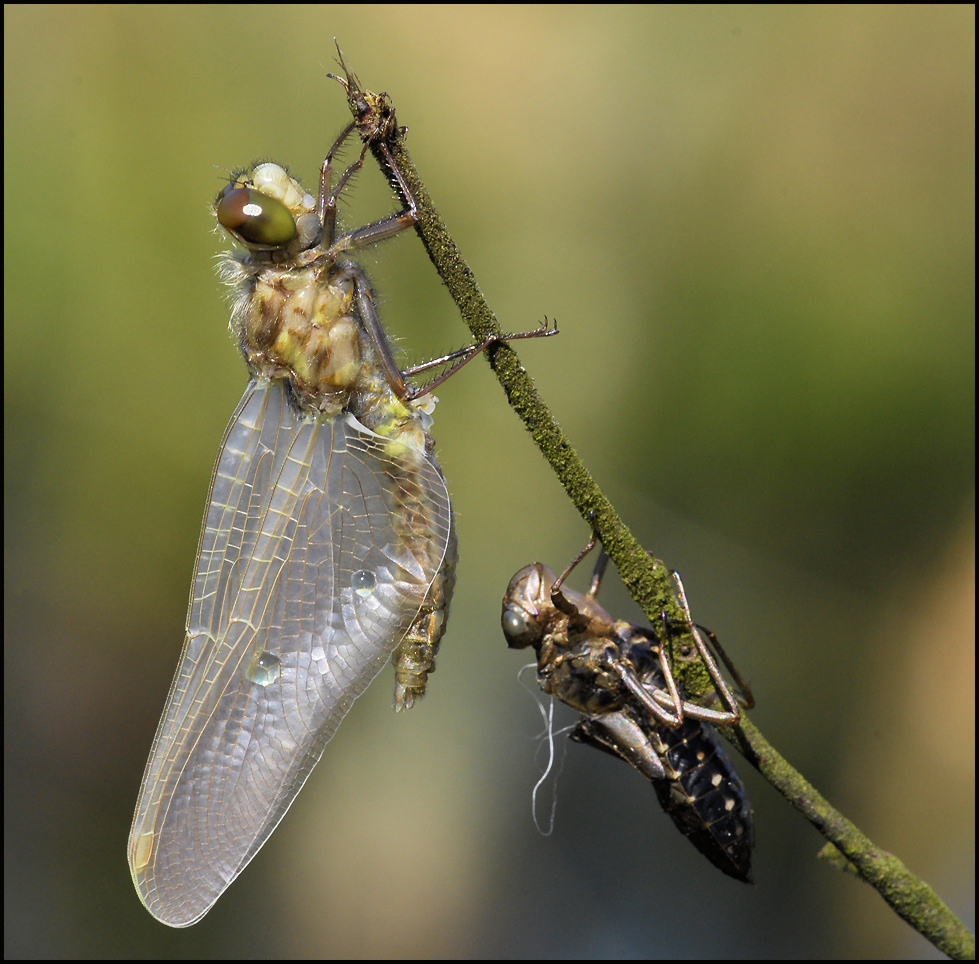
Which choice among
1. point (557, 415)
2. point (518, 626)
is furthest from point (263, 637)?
point (557, 415)

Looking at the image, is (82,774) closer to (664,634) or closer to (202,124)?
(202,124)

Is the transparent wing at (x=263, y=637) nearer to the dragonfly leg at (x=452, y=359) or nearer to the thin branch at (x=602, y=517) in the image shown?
the dragonfly leg at (x=452, y=359)

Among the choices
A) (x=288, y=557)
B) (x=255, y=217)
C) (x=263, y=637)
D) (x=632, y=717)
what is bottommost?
(x=632, y=717)

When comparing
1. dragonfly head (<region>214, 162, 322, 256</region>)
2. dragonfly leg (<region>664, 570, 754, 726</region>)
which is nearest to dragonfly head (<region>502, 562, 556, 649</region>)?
dragonfly leg (<region>664, 570, 754, 726</region>)

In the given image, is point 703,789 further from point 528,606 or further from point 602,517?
point 602,517

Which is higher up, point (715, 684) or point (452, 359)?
point (452, 359)

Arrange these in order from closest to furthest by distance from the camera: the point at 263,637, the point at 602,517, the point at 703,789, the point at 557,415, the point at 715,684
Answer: the point at 602,517 → the point at 715,684 → the point at 263,637 → the point at 703,789 → the point at 557,415

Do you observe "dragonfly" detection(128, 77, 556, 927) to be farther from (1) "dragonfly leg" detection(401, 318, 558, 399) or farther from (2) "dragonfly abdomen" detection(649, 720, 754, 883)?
(2) "dragonfly abdomen" detection(649, 720, 754, 883)

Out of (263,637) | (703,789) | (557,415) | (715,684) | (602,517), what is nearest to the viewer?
(602,517)
